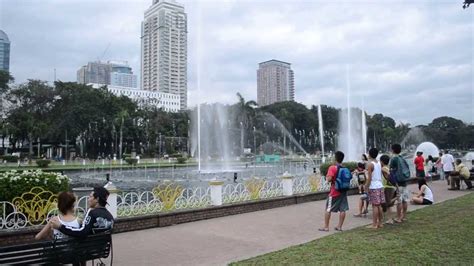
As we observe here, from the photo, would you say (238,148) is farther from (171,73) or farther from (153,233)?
(153,233)

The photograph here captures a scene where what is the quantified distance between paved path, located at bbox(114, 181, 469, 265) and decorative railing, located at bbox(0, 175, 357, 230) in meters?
0.70

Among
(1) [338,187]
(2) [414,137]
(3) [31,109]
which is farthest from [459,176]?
(2) [414,137]

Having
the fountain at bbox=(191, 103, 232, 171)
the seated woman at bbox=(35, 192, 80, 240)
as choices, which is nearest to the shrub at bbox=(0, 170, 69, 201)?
the seated woman at bbox=(35, 192, 80, 240)

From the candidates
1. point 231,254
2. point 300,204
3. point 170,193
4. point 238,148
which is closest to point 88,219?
point 231,254

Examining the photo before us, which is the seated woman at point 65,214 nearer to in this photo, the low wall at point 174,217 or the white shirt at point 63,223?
the white shirt at point 63,223

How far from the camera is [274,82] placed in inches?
4547

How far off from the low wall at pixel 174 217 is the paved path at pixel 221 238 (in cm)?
25

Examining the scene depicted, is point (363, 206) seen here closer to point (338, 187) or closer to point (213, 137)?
point (338, 187)

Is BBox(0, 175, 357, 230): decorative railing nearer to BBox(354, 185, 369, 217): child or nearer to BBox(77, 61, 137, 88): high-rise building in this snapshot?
BBox(354, 185, 369, 217): child

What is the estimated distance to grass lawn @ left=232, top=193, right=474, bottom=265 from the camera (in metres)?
6.59

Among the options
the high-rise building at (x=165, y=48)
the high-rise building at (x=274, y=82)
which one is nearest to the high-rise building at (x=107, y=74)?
the high-rise building at (x=165, y=48)

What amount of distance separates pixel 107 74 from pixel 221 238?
110977 millimetres

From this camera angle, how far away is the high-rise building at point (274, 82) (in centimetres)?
11131

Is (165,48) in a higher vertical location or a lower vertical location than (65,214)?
higher
